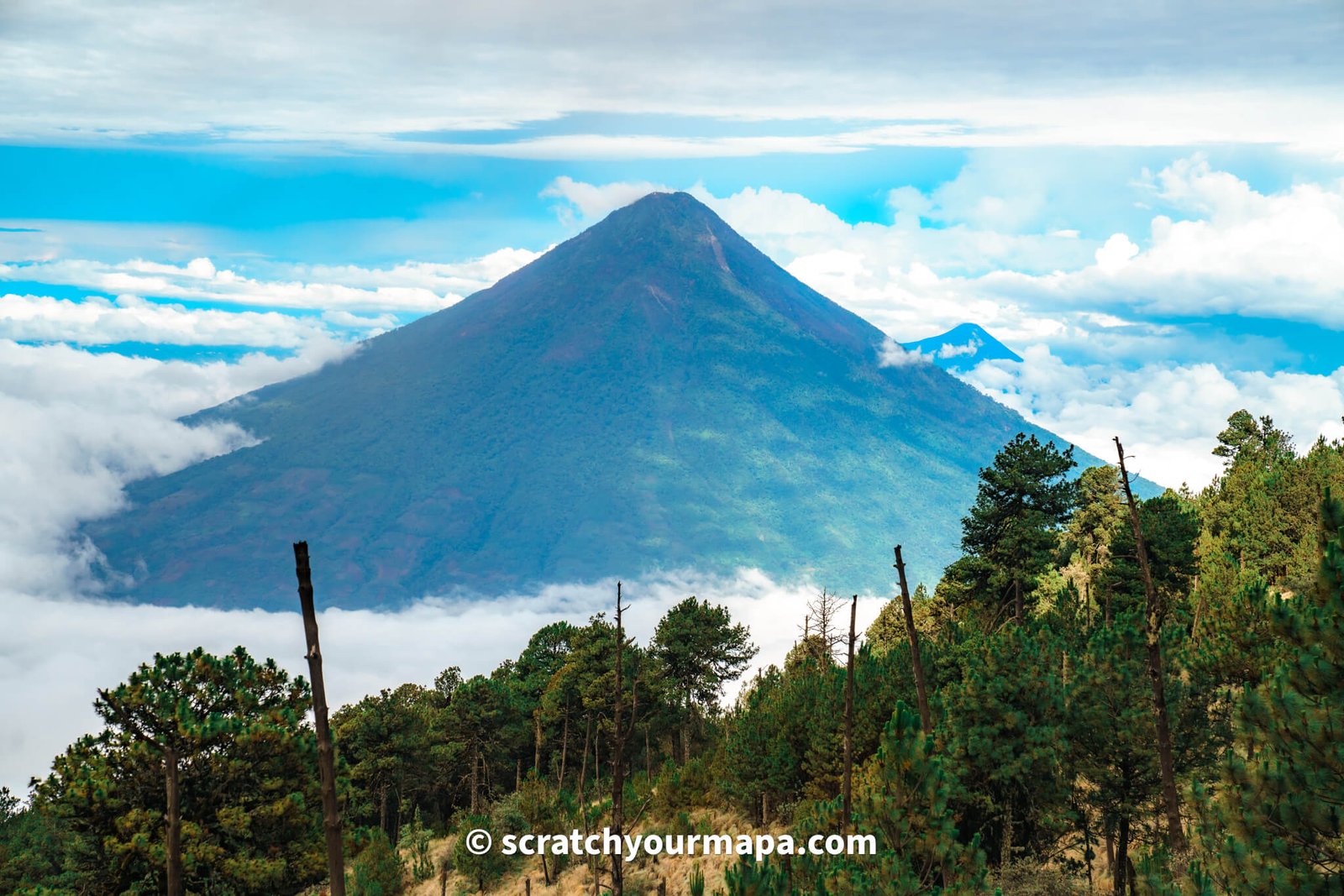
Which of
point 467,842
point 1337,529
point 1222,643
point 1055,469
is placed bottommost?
point 467,842

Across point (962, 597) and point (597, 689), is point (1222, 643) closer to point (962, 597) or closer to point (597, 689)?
point (962, 597)

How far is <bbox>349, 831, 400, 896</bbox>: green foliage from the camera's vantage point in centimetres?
4066

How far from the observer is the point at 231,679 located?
28.9 meters

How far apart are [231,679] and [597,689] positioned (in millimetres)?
30003

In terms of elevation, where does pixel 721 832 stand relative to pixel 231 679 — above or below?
below

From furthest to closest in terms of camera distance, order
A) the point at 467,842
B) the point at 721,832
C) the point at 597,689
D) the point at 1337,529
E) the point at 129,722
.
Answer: the point at 597,689 < the point at 467,842 < the point at 721,832 < the point at 129,722 < the point at 1337,529

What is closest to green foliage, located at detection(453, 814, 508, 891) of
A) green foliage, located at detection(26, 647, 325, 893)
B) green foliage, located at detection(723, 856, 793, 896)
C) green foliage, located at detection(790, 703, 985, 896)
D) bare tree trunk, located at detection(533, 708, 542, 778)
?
bare tree trunk, located at detection(533, 708, 542, 778)

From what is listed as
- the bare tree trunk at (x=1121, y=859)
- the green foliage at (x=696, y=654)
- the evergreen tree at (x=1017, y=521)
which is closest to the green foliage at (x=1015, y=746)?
the bare tree trunk at (x=1121, y=859)

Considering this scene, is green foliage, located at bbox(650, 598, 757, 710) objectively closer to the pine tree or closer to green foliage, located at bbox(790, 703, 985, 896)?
green foliage, located at bbox(790, 703, 985, 896)

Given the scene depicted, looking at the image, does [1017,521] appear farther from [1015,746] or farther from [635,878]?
[1015,746]

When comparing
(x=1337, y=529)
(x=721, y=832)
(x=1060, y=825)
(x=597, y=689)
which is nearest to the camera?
(x=1337, y=529)

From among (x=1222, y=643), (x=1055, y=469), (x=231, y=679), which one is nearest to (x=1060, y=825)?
(x=1222, y=643)

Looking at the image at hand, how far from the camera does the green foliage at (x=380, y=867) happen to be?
4066cm

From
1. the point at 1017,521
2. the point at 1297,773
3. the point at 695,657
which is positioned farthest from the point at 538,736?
the point at 1297,773
